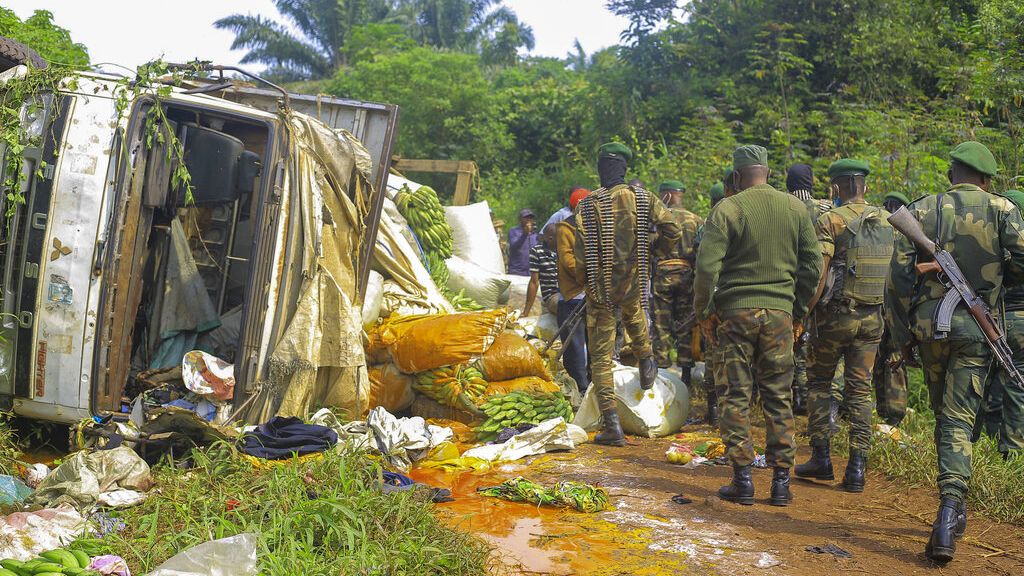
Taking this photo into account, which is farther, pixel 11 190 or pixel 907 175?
pixel 907 175

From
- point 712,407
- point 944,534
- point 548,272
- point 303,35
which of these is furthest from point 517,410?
point 303,35

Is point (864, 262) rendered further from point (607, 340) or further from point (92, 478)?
point (92, 478)

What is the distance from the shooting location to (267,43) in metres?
32.6

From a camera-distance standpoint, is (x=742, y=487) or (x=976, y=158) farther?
(x=742, y=487)

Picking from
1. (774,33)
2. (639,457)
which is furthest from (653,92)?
(639,457)

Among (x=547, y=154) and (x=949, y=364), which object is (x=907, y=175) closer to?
(x=949, y=364)

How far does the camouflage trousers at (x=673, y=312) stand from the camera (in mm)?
7965

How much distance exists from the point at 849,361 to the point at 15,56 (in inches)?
206

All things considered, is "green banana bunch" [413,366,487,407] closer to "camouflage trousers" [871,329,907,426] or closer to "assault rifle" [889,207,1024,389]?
"camouflage trousers" [871,329,907,426]

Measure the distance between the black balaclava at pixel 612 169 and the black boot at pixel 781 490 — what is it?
2468mm

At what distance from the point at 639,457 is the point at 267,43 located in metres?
29.7

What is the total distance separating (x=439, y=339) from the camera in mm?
6840

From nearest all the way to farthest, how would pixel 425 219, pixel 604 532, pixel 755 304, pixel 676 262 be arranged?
pixel 604 532 < pixel 755 304 < pixel 676 262 < pixel 425 219

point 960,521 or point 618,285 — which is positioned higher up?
point 618,285
